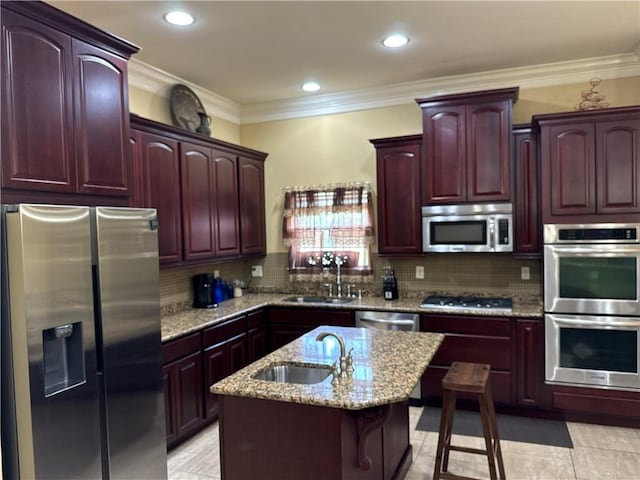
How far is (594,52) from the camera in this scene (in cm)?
368

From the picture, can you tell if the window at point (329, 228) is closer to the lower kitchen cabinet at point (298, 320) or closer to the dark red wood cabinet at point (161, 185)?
the lower kitchen cabinet at point (298, 320)

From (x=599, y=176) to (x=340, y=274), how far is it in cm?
241

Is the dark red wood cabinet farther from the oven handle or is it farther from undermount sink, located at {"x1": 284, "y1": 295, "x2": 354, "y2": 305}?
the oven handle

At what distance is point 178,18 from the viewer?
2859mm

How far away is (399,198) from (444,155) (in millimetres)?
551

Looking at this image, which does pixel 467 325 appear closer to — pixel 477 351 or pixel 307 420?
pixel 477 351

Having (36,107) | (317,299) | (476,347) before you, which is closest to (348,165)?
(317,299)

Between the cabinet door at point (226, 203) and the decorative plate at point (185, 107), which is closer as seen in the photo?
the decorative plate at point (185, 107)

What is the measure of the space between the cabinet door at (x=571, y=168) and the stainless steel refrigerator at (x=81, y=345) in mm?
2914

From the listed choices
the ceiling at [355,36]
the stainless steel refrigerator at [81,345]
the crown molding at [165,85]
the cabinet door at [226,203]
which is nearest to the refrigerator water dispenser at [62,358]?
Result: the stainless steel refrigerator at [81,345]

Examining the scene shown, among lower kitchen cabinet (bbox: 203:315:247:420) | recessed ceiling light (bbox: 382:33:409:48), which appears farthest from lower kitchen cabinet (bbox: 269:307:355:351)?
recessed ceiling light (bbox: 382:33:409:48)

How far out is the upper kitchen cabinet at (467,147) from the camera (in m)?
3.79

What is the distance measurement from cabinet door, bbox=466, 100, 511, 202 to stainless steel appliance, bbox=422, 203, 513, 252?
109mm

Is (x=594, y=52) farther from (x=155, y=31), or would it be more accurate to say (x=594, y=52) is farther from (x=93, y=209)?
(x=93, y=209)
